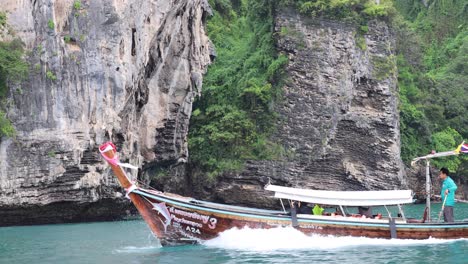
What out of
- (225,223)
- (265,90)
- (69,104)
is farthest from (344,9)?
(225,223)

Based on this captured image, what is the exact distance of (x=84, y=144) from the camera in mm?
21797

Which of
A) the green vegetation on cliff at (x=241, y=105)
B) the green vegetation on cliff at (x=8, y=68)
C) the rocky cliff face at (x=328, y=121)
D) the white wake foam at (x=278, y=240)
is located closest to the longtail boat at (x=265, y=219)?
the white wake foam at (x=278, y=240)

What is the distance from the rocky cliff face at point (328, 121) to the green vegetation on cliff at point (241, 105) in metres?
0.64

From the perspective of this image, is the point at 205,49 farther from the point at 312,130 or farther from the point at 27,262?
the point at 27,262

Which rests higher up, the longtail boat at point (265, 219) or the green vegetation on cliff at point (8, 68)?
the green vegetation on cliff at point (8, 68)

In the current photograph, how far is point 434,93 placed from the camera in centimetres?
3825

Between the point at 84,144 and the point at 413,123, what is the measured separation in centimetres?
2016

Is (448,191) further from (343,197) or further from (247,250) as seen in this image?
(247,250)

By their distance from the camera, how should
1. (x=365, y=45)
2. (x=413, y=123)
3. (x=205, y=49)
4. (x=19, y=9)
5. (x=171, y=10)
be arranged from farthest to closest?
(x=413, y=123) < (x=365, y=45) < (x=205, y=49) < (x=171, y=10) < (x=19, y=9)

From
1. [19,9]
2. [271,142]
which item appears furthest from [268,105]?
[19,9]

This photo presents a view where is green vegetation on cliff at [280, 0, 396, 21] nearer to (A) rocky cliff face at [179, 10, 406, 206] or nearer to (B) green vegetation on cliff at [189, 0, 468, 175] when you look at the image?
(B) green vegetation on cliff at [189, 0, 468, 175]

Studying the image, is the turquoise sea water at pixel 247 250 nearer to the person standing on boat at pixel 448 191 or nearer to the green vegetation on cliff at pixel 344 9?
the person standing on boat at pixel 448 191

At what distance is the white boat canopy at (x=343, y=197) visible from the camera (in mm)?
15250

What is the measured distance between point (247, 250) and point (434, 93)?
2691cm
